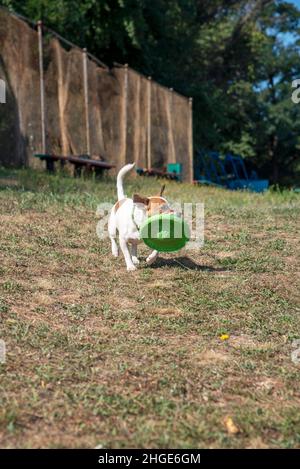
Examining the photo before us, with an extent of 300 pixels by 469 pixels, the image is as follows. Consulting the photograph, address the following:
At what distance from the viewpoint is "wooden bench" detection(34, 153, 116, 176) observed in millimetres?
12188

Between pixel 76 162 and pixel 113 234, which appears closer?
pixel 113 234

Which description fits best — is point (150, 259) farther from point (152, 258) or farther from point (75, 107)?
point (75, 107)

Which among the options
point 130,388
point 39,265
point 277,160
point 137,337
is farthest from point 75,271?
point 277,160

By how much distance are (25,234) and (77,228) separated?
70 cm

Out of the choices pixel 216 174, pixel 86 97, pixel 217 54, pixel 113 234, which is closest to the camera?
pixel 113 234

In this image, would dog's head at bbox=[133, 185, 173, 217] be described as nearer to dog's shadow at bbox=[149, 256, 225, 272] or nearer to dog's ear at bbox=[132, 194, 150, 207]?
dog's ear at bbox=[132, 194, 150, 207]

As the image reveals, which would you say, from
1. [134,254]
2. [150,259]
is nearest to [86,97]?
[134,254]

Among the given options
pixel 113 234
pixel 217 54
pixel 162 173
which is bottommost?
pixel 113 234

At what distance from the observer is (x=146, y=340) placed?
14.2 ft

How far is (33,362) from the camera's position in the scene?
153 inches

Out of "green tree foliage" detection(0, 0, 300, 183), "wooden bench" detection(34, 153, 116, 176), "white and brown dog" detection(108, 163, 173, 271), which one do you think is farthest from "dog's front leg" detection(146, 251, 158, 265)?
"green tree foliage" detection(0, 0, 300, 183)

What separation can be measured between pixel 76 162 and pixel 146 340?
8588 millimetres

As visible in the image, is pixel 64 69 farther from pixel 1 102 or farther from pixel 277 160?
pixel 277 160

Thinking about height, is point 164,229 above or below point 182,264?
above
